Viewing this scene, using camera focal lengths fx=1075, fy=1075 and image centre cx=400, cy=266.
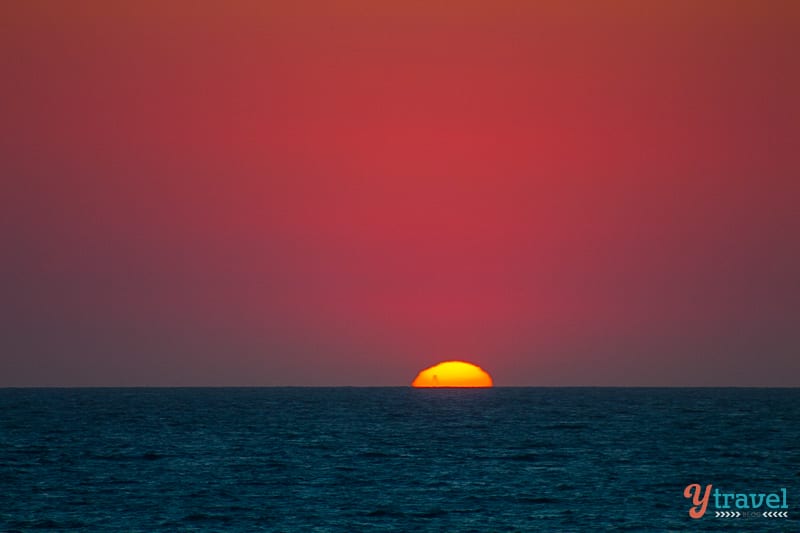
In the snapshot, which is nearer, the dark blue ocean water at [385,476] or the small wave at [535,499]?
the dark blue ocean water at [385,476]

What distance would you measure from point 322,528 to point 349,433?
63564 mm

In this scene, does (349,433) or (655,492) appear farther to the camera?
(349,433)

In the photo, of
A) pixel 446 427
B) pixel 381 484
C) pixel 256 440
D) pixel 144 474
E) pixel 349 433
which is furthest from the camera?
pixel 446 427

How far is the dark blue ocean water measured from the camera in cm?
5266

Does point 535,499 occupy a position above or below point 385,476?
below

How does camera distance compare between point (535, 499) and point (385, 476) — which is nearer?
point (535, 499)

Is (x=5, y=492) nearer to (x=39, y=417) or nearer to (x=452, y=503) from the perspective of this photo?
(x=452, y=503)

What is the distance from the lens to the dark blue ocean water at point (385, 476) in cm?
5266

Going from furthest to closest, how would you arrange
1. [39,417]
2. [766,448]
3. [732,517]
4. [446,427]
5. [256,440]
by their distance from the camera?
[39,417], [446,427], [256,440], [766,448], [732,517]

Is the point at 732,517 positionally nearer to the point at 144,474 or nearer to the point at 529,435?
the point at 144,474

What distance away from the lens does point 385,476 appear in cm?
7031

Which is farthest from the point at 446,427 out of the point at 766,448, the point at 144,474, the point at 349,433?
the point at 144,474

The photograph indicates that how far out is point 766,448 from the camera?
91.0m

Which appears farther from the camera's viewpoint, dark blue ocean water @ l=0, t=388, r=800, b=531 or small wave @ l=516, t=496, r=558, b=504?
small wave @ l=516, t=496, r=558, b=504
